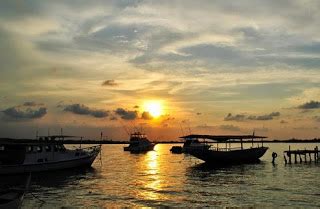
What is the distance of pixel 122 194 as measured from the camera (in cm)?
3775

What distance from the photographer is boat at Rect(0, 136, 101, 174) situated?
48.9 meters

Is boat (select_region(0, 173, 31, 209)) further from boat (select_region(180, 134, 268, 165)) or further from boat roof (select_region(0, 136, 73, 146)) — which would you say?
boat (select_region(180, 134, 268, 165))

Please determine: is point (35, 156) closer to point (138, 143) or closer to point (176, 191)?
point (176, 191)

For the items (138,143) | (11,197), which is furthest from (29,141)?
(138,143)

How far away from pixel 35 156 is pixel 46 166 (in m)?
2.25

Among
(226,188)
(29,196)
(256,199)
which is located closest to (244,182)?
(226,188)

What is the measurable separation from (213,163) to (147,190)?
3466 centimetres

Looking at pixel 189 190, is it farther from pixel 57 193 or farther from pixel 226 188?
pixel 57 193

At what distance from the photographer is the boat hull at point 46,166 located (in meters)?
48.5

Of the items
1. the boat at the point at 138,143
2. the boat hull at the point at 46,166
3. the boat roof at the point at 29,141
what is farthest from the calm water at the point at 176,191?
the boat at the point at 138,143

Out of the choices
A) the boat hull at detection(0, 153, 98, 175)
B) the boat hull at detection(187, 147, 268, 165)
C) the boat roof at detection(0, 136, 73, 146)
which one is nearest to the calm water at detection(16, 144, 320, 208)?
the boat hull at detection(0, 153, 98, 175)

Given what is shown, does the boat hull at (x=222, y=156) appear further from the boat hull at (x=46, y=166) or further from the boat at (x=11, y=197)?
the boat at (x=11, y=197)

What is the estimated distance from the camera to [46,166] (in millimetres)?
53219

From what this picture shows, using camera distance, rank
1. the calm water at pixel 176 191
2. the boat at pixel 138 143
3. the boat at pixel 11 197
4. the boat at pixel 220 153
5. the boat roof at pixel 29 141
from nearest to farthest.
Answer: the boat at pixel 11 197 < the calm water at pixel 176 191 < the boat roof at pixel 29 141 < the boat at pixel 220 153 < the boat at pixel 138 143
